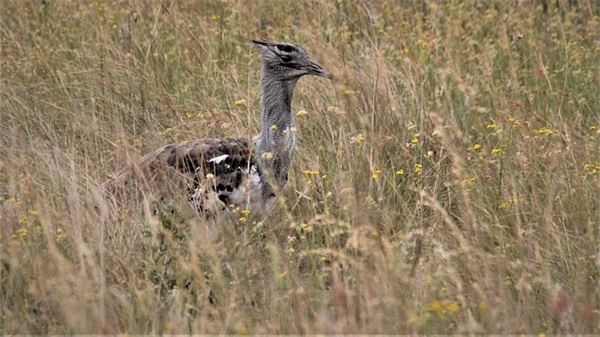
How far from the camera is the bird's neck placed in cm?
623

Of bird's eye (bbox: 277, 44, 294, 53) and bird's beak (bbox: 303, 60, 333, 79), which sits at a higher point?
bird's eye (bbox: 277, 44, 294, 53)

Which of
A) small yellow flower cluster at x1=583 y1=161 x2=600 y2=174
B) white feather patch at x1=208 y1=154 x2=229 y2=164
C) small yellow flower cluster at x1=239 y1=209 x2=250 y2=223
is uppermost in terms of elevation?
small yellow flower cluster at x1=583 y1=161 x2=600 y2=174

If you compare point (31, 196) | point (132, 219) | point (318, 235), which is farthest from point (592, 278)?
point (31, 196)

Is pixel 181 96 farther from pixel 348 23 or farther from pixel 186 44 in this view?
pixel 348 23

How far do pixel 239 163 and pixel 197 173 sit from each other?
0.74 ft

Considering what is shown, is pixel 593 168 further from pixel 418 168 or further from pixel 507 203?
pixel 418 168

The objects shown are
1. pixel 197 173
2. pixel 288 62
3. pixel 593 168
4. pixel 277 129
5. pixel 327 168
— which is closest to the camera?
pixel 197 173

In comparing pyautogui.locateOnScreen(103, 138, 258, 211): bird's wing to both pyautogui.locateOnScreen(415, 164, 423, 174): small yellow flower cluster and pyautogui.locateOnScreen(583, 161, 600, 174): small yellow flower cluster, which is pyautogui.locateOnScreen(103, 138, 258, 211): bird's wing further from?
pyautogui.locateOnScreen(583, 161, 600, 174): small yellow flower cluster

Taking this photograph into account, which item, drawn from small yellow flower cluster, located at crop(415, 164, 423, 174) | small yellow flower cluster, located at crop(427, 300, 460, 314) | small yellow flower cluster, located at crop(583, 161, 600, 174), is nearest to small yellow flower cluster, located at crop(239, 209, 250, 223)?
small yellow flower cluster, located at crop(415, 164, 423, 174)

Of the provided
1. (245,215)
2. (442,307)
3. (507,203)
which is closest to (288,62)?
(245,215)

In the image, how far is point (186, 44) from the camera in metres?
8.00

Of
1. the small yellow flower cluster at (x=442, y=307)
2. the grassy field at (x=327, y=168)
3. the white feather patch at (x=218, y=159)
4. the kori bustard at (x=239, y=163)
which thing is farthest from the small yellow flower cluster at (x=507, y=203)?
the white feather patch at (x=218, y=159)

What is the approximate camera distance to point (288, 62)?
647cm

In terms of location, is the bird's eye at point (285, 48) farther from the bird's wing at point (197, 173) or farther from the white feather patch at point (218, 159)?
the white feather patch at point (218, 159)
